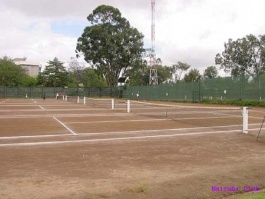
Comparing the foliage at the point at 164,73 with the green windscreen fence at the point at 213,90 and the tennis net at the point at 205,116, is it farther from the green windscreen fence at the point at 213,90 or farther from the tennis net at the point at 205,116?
the tennis net at the point at 205,116

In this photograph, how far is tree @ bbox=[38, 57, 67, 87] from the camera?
84.9 metres

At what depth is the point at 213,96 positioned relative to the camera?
123 ft

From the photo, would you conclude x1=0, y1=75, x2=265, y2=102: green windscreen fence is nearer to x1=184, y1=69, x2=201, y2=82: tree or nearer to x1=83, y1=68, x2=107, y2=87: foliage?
x1=83, y1=68, x2=107, y2=87: foliage

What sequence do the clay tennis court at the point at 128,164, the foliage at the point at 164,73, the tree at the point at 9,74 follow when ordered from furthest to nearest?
the foliage at the point at 164,73 < the tree at the point at 9,74 < the clay tennis court at the point at 128,164

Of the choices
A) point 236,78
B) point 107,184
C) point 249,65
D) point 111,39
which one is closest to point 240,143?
point 107,184

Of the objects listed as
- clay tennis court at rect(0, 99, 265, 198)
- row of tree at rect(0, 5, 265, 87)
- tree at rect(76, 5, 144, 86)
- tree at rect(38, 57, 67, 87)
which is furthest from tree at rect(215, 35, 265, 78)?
clay tennis court at rect(0, 99, 265, 198)

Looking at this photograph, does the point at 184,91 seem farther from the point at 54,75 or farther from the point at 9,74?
the point at 9,74

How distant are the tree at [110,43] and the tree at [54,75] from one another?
17372 mm

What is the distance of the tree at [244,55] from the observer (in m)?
68.0

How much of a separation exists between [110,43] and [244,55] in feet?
87.9

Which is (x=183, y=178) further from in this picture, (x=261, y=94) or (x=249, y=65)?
(x=249, y=65)

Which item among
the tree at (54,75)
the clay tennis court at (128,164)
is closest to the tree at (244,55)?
the tree at (54,75)

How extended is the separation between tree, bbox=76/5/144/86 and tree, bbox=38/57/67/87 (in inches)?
684

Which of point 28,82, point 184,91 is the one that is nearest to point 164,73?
point 28,82
